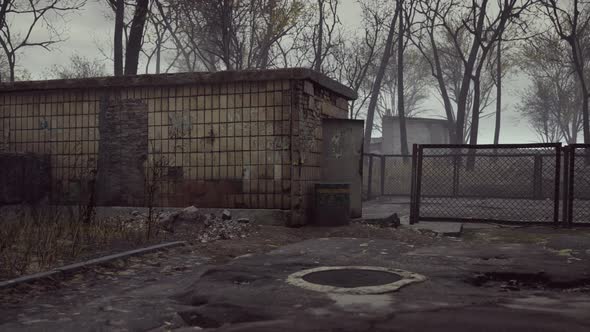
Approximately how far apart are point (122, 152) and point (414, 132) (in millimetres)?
38057

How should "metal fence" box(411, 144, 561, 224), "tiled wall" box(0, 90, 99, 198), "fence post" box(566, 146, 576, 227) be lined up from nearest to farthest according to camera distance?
1. "fence post" box(566, 146, 576, 227)
2. "tiled wall" box(0, 90, 99, 198)
3. "metal fence" box(411, 144, 561, 224)

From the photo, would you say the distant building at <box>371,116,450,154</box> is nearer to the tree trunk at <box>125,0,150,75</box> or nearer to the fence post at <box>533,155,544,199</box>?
the fence post at <box>533,155,544,199</box>

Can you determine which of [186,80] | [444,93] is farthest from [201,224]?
[444,93]

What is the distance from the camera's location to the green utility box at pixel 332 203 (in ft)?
31.0

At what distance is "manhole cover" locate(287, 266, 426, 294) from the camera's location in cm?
472

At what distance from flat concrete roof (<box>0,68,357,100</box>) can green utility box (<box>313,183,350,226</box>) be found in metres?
2.03

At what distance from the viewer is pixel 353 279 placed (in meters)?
5.23

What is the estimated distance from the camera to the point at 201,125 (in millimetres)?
9812

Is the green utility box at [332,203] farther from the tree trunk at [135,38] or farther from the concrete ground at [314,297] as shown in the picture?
the tree trunk at [135,38]

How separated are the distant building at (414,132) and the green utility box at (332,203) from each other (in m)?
35.3

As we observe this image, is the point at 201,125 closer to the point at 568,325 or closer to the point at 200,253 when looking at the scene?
the point at 200,253

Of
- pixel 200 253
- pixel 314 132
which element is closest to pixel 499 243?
pixel 314 132

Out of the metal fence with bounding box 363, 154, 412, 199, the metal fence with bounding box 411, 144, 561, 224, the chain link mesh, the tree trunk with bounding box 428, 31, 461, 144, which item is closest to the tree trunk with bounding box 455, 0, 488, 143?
the tree trunk with bounding box 428, 31, 461, 144

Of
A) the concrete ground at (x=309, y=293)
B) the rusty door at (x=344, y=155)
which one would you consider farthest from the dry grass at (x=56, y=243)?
the rusty door at (x=344, y=155)
